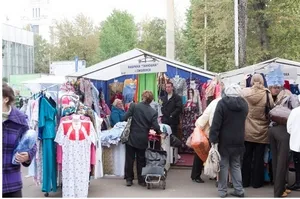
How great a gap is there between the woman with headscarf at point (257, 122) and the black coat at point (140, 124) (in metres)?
1.39

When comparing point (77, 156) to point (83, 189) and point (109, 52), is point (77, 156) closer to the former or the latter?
point (83, 189)

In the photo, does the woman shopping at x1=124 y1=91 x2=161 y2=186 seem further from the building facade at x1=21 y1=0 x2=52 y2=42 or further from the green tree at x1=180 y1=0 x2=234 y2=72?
the building facade at x1=21 y1=0 x2=52 y2=42

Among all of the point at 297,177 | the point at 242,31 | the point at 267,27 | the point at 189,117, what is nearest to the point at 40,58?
the point at 267,27

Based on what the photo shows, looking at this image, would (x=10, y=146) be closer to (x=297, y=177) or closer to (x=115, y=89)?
(x=297, y=177)

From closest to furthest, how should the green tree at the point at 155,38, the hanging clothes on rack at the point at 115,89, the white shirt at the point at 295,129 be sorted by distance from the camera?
1. the white shirt at the point at 295,129
2. the hanging clothes on rack at the point at 115,89
3. the green tree at the point at 155,38

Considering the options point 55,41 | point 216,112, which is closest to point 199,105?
point 216,112

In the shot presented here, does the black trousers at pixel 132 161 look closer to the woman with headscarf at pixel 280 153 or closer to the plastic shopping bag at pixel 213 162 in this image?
the plastic shopping bag at pixel 213 162

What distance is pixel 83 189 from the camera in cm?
607

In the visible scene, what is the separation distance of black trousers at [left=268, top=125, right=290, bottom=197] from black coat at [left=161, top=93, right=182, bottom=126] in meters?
3.38

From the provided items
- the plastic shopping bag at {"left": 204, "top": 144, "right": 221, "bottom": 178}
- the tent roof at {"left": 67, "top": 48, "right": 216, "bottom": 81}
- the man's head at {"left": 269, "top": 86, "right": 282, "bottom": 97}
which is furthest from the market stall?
the plastic shopping bag at {"left": 204, "top": 144, "right": 221, "bottom": 178}

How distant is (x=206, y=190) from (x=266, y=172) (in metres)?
1.05

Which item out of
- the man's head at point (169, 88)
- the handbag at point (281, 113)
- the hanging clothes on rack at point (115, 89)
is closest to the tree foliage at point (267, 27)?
the hanging clothes on rack at point (115, 89)

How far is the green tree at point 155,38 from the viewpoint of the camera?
40.9 meters

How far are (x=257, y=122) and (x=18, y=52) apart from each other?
46229 millimetres
